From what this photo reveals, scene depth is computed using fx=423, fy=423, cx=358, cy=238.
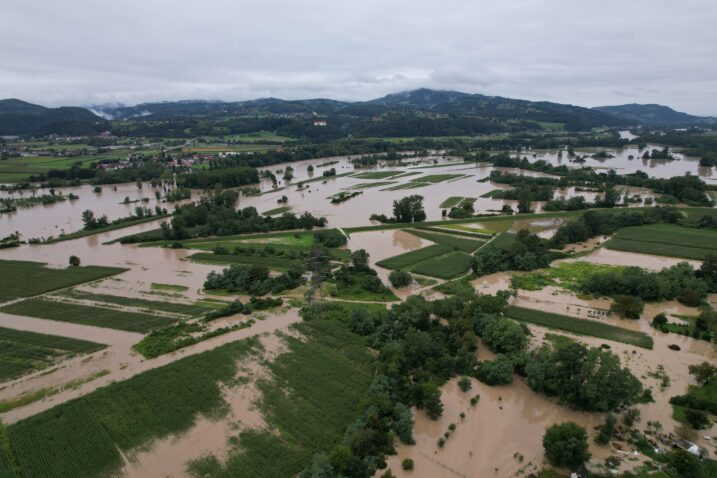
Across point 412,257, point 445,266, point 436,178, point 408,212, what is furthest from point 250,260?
point 436,178

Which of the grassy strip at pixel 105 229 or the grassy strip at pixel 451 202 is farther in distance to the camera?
the grassy strip at pixel 451 202

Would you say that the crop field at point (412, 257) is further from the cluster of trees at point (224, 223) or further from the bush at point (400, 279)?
the cluster of trees at point (224, 223)

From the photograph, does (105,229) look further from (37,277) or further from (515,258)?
(515,258)

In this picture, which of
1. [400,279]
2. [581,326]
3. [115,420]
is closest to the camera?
[115,420]

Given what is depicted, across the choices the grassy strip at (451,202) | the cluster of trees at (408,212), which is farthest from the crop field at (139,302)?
the grassy strip at (451,202)

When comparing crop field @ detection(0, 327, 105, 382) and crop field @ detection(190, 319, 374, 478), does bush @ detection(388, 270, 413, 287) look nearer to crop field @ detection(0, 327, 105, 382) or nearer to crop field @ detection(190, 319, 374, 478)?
crop field @ detection(190, 319, 374, 478)
